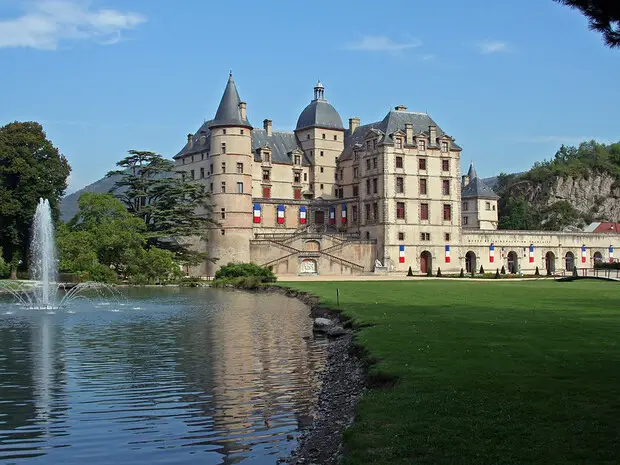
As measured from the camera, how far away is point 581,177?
114562 mm

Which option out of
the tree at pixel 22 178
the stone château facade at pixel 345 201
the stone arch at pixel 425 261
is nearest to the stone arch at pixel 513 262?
the stone château facade at pixel 345 201

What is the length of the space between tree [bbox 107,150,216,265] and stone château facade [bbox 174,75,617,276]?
103 inches

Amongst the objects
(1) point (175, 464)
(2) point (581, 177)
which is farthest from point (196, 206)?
(2) point (581, 177)

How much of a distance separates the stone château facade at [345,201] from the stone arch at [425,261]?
3.7 inches

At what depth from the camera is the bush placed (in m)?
51.3

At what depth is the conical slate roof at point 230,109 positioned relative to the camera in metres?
67.4

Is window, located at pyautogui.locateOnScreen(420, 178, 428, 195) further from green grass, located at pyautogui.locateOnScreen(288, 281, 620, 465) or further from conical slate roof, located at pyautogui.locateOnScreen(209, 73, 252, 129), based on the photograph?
green grass, located at pyautogui.locateOnScreen(288, 281, 620, 465)

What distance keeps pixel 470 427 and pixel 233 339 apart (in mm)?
12776

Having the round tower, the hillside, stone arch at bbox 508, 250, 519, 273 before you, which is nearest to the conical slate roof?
the round tower

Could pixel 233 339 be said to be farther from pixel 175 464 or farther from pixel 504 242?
pixel 504 242

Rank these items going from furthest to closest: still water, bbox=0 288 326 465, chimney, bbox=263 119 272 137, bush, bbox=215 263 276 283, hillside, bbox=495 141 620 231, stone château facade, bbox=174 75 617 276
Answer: hillside, bbox=495 141 620 231
chimney, bbox=263 119 272 137
stone château facade, bbox=174 75 617 276
bush, bbox=215 263 276 283
still water, bbox=0 288 326 465

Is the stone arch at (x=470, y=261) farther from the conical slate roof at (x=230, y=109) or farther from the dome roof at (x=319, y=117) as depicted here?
the conical slate roof at (x=230, y=109)

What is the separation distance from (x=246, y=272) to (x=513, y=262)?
3392cm

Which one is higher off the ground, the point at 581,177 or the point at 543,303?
the point at 581,177
